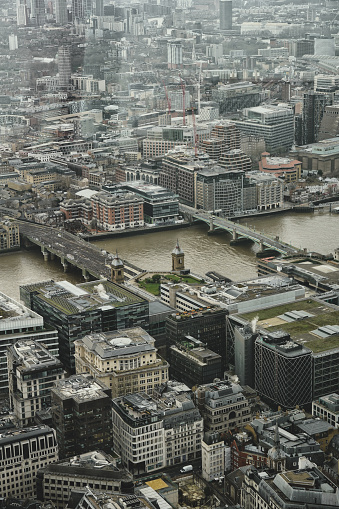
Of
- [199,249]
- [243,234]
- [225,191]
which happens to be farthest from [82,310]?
[225,191]

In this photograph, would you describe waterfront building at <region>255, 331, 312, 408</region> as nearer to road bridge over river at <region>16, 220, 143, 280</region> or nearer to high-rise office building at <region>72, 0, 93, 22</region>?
road bridge over river at <region>16, 220, 143, 280</region>

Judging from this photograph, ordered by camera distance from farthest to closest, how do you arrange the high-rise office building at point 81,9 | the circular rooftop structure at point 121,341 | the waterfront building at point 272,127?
1. the high-rise office building at point 81,9
2. the waterfront building at point 272,127
3. the circular rooftop structure at point 121,341

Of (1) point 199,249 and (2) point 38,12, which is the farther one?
(2) point 38,12

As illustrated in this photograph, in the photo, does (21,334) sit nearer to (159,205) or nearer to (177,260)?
(177,260)

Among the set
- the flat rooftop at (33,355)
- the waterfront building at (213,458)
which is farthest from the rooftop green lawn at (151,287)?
the waterfront building at (213,458)

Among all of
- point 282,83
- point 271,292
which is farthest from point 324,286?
point 282,83

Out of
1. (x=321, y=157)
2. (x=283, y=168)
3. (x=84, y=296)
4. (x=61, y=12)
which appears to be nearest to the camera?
(x=84, y=296)

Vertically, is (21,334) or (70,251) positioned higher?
(21,334)

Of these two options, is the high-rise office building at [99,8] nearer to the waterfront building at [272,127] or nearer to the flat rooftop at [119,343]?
the waterfront building at [272,127]
